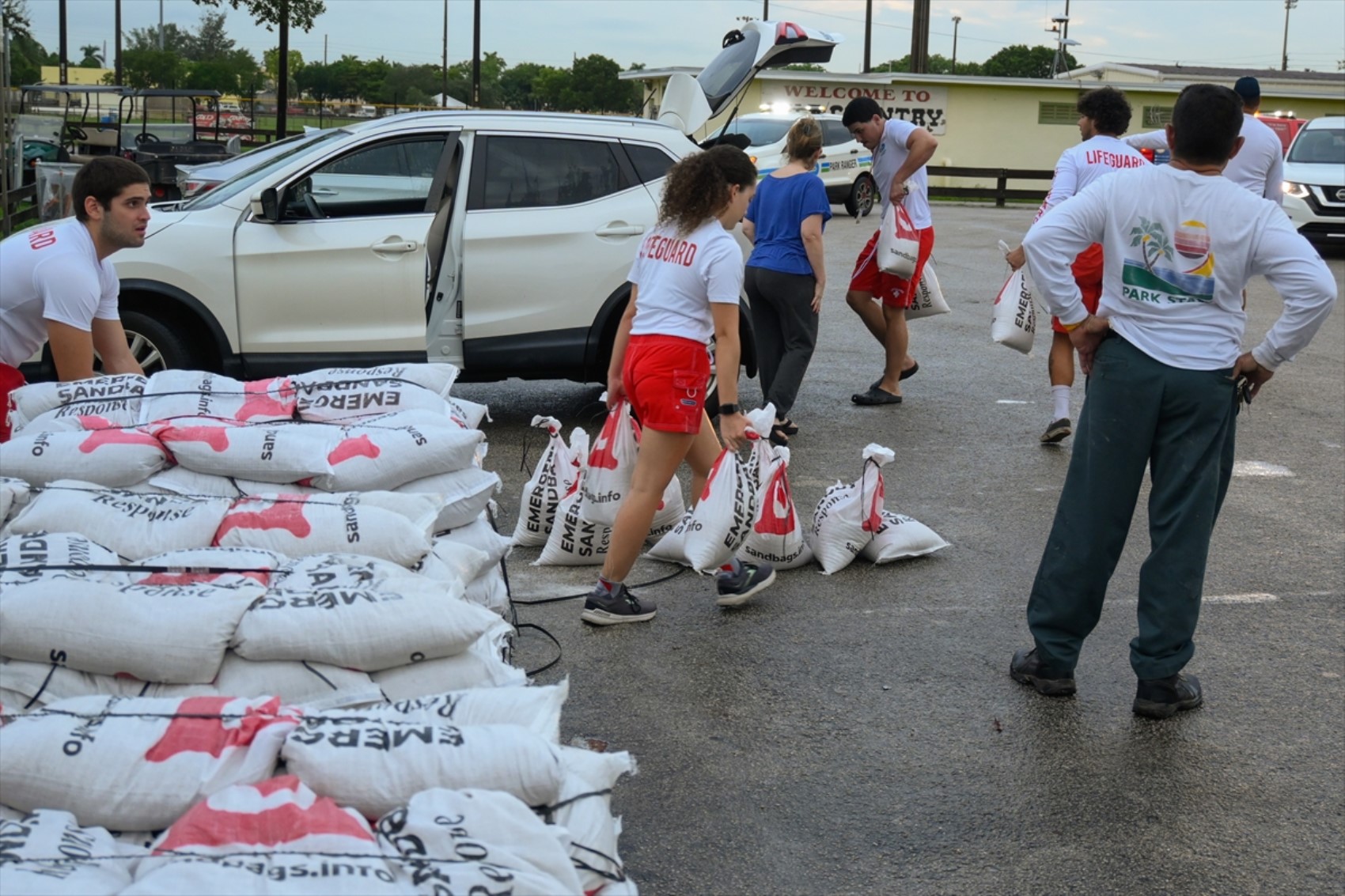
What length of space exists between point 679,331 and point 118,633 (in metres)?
2.80

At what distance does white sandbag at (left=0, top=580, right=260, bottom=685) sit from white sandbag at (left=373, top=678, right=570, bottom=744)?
0.39m

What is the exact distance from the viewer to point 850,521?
626 cm

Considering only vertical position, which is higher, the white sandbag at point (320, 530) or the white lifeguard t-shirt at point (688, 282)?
the white lifeguard t-shirt at point (688, 282)

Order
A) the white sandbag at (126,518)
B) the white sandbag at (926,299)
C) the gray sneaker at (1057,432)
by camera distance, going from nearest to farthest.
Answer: the white sandbag at (126,518) → the gray sneaker at (1057,432) → the white sandbag at (926,299)

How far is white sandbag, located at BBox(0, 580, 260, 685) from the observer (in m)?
2.87

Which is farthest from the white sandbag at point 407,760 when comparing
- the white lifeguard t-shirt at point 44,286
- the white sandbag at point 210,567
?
the white lifeguard t-shirt at point 44,286

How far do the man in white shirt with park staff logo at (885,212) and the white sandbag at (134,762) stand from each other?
289 inches

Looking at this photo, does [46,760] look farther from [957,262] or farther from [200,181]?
[957,262]

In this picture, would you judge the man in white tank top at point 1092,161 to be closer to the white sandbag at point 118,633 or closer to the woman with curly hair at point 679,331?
the woman with curly hair at point 679,331

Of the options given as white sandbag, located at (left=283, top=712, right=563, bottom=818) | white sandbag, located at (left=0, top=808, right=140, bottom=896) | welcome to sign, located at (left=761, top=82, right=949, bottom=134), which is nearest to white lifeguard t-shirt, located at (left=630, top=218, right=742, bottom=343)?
white sandbag, located at (left=283, top=712, right=563, bottom=818)

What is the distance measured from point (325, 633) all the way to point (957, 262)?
17223mm

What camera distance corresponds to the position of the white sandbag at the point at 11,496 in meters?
3.51

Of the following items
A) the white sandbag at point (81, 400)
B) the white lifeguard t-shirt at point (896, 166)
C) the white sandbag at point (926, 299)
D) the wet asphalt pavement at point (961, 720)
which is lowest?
the wet asphalt pavement at point (961, 720)

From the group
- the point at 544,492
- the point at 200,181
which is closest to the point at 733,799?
the point at 544,492
